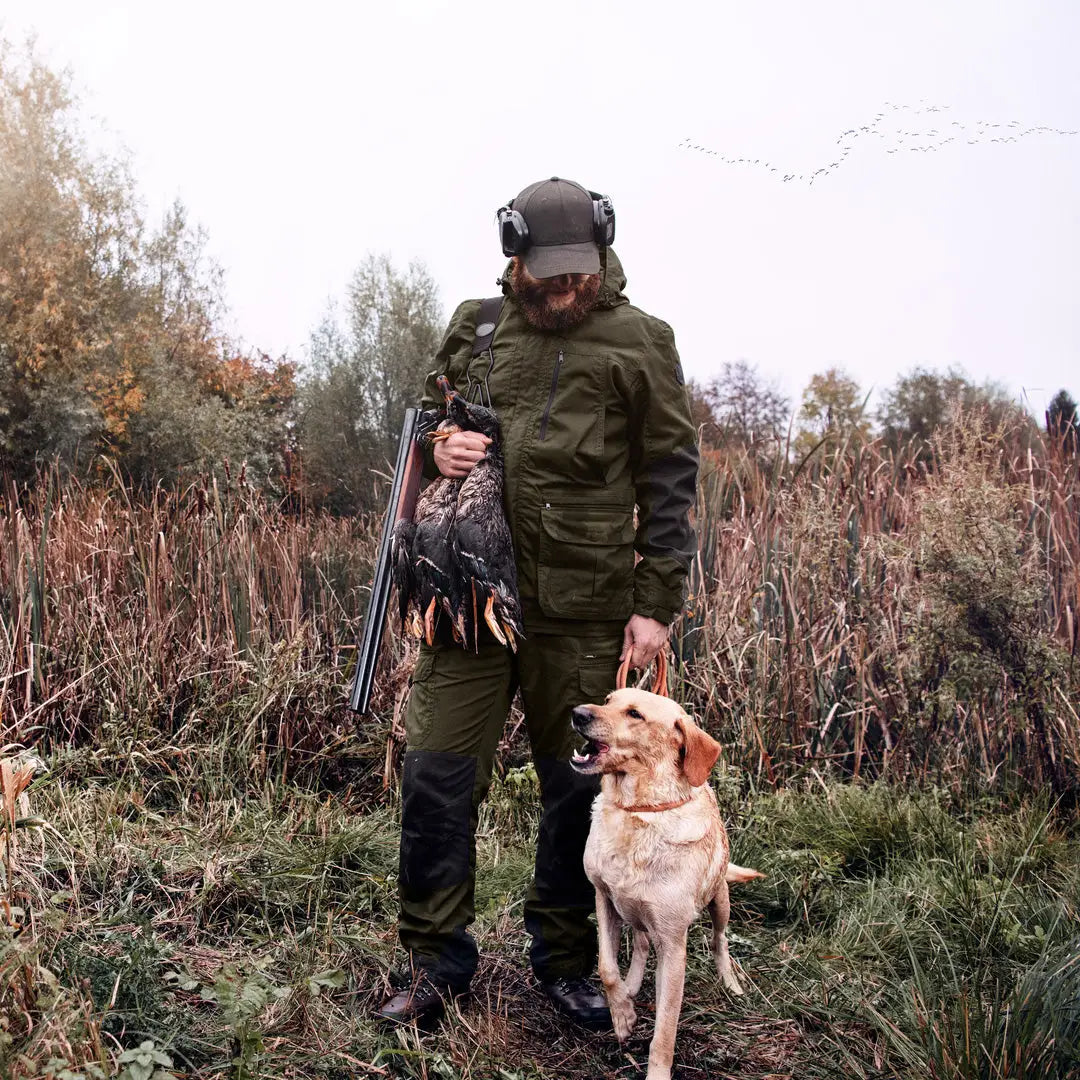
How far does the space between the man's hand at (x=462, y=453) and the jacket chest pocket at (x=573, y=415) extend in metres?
0.17

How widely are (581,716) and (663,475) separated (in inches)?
34.0

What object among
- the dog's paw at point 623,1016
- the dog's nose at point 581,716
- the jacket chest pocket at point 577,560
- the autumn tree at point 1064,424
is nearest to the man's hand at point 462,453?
the jacket chest pocket at point 577,560

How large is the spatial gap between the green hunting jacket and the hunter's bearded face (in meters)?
0.05

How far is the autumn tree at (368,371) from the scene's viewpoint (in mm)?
26266

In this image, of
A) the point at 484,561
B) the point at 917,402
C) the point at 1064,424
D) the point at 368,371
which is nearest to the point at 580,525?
the point at 484,561

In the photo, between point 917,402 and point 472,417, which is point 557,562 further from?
point 917,402

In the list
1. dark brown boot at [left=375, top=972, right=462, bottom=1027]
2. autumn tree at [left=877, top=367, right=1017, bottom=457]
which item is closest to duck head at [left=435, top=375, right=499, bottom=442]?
dark brown boot at [left=375, top=972, right=462, bottom=1027]

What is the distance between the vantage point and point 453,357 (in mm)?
3479

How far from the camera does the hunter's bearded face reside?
128 inches

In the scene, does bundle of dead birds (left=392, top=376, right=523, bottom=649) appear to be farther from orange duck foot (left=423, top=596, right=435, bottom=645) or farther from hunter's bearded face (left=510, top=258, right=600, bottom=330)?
hunter's bearded face (left=510, top=258, right=600, bottom=330)

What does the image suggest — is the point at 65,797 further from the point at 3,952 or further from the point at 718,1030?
the point at 718,1030

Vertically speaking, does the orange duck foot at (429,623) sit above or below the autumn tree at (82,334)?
below

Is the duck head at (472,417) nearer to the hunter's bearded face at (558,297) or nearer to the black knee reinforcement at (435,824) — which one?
the hunter's bearded face at (558,297)

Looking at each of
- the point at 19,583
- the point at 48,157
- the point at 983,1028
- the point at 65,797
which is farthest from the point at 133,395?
the point at 983,1028
